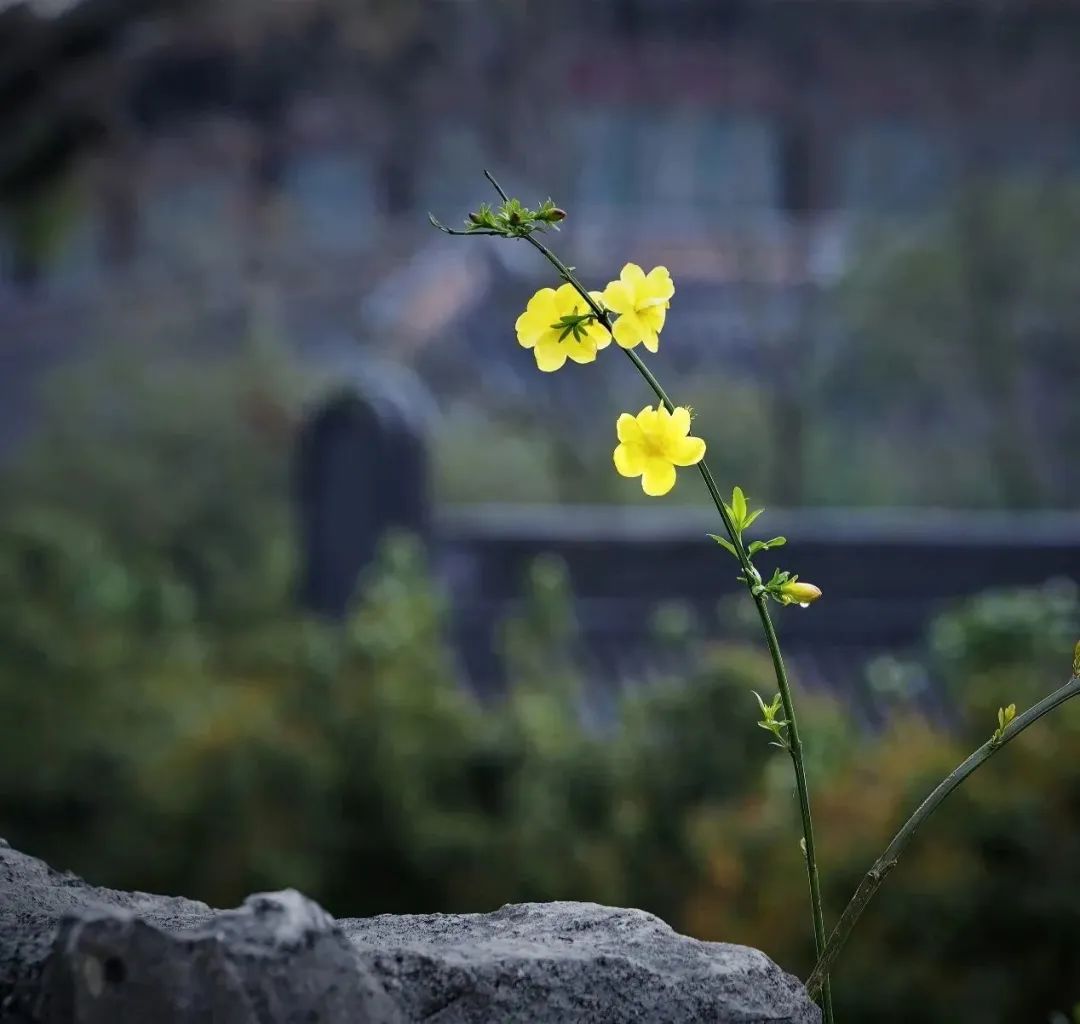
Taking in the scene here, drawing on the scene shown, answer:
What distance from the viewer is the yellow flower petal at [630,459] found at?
0.84m

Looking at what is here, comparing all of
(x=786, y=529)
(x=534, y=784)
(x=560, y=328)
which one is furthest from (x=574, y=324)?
(x=786, y=529)

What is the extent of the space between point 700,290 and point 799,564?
6.10 ft

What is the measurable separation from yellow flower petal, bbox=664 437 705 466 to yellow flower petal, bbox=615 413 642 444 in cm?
2

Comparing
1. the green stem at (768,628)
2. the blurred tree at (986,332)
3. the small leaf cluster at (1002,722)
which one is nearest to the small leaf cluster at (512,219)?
the green stem at (768,628)

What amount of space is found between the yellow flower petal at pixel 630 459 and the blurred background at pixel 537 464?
1.34 metres

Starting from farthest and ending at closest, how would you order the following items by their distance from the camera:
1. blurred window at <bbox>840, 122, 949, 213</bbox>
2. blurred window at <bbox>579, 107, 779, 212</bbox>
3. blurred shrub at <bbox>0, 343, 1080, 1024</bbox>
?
1. blurred window at <bbox>579, 107, 779, 212</bbox>
2. blurred window at <bbox>840, 122, 949, 213</bbox>
3. blurred shrub at <bbox>0, 343, 1080, 1024</bbox>

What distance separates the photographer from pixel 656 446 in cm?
83

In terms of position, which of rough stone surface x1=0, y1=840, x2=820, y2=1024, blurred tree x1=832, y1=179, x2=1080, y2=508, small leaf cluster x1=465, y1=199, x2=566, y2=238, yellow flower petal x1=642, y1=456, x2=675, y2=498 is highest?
blurred tree x1=832, y1=179, x2=1080, y2=508

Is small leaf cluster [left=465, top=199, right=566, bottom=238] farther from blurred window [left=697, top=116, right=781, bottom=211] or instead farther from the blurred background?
blurred window [left=697, top=116, right=781, bottom=211]

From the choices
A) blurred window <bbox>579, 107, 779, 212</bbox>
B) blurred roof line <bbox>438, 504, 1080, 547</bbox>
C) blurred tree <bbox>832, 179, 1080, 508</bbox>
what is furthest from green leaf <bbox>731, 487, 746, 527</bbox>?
blurred window <bbox>579, 107, 779, 212</bbox>

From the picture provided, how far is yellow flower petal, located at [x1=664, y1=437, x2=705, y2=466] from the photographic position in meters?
0.82

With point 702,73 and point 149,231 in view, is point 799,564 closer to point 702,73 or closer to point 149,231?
point 702,73

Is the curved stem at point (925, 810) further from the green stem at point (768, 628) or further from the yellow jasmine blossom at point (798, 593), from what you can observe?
the yellow jasmine blossom at point (798, 593)

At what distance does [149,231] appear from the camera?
17.9 feet
